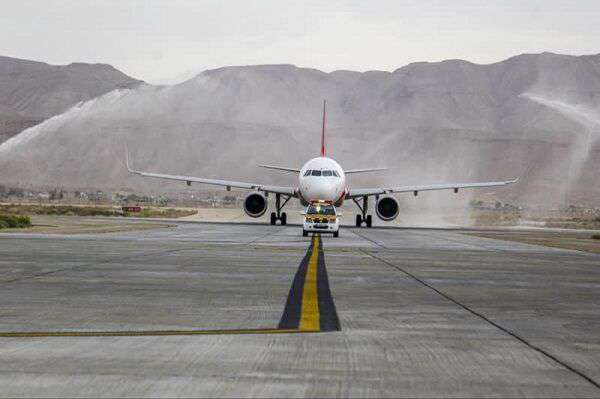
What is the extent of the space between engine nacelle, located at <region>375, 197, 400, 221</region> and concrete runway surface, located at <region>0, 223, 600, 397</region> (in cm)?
3733

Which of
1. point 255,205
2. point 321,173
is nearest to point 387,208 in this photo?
point 255,205

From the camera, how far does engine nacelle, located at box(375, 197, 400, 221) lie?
60031 mm

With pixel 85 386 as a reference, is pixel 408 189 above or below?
above

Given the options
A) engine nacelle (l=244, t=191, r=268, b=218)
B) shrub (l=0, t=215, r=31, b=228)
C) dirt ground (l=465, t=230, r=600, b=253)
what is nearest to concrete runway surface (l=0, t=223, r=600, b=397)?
dirt ground (l=465, t=230, r=600, b=253)

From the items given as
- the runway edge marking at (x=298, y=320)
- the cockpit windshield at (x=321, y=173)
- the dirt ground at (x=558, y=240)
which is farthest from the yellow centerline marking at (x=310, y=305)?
the cockpit windshield at (x=321, y=173)

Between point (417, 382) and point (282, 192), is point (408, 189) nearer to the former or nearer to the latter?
point (282, 192)

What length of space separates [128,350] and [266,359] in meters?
1.39

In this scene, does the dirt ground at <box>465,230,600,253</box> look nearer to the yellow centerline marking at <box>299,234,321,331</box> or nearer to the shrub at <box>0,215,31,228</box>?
the yellow centerline marking at <box>299,234,321,331</box>

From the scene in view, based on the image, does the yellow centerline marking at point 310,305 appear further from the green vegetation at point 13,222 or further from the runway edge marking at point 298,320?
the green vegetation at point 13,222

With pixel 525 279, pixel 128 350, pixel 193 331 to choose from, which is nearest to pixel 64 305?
pixel 193 331

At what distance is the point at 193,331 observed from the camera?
1100cm

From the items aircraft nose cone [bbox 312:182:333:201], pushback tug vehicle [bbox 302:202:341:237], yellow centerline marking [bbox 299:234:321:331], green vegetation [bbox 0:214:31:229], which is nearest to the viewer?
yellow centerline marking [bbox 299:234:321:331]

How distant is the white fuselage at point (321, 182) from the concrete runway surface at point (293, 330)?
2896 centimetres

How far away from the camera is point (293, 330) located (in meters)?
11.2
